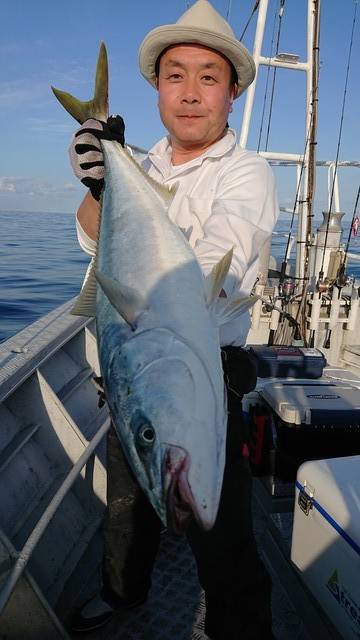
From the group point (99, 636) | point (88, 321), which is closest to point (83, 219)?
point (99, 636)

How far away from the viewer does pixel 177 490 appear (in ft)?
3.28

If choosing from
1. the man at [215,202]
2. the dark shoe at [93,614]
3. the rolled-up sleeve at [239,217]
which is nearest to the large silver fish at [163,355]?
the rolled-up sleeve at [239,217]

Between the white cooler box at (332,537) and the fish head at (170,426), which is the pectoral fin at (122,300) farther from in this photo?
the white cooler box at (332,537)

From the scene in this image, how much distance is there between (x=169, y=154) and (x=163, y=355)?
1.30m

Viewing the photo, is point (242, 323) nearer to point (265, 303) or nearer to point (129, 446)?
point (129, 446)

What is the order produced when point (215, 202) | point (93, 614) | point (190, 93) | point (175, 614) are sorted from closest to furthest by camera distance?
point (215, 202) → point (190, 93) → point (93, 614) → point (175, 614)

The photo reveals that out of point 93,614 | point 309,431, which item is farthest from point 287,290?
point 93,614

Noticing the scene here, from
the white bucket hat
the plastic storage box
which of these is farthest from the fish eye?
the plastic storage box

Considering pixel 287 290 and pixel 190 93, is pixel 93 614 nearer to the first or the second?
pixel 190 93

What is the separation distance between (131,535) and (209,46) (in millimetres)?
2011

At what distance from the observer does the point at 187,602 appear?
2363mm

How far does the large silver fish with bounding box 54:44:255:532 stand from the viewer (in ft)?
3.30

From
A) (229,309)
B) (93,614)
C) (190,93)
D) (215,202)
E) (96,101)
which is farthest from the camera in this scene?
(93,614)

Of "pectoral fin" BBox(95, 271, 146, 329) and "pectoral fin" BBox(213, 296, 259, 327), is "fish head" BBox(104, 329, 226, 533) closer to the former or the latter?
"pectoral fin" BBox(95, 271, 146, 329)
